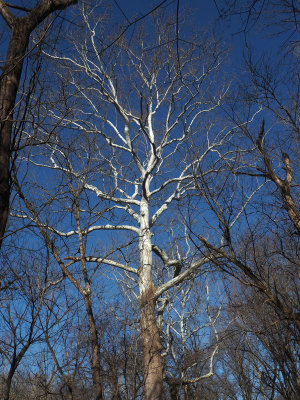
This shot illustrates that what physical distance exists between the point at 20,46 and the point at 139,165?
8126 mm

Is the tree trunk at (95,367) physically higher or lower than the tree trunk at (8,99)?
lower

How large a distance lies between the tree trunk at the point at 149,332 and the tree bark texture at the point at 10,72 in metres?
4.42

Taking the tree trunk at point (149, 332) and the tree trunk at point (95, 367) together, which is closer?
the tree trunk at point (95, 367)

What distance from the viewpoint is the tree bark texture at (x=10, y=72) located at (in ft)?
6.64

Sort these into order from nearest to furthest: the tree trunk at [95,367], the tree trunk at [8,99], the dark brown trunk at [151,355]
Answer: the tree trunk at [8,99], the tree trunk at [95,367], the dark brown trunk at [151,355]

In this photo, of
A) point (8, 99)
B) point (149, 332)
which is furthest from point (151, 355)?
point (8, 99)

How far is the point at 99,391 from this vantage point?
3.22 metres

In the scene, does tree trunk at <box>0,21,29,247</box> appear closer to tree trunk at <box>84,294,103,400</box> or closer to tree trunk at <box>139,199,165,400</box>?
tree trunk at <box>84,294,103,400</box>

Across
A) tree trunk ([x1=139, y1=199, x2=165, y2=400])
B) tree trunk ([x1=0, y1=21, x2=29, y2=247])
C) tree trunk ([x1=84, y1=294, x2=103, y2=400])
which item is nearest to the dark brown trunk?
tree trunk ([x1=139, y1=199, x2=165, y2=400])

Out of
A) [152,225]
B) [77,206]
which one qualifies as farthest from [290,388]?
[152,225]

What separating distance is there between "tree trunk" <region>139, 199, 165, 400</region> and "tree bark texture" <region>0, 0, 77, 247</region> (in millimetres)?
4419

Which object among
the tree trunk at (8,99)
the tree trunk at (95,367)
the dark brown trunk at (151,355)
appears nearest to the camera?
the tree trunk at (8,99)

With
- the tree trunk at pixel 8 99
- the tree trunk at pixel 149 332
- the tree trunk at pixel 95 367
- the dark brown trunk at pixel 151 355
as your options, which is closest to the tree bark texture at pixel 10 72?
the tree trunk at pixel 8 99

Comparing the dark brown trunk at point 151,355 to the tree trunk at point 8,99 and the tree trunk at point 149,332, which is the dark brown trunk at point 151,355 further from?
the tree trunk at point 8,99
